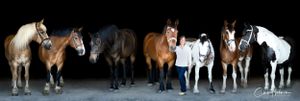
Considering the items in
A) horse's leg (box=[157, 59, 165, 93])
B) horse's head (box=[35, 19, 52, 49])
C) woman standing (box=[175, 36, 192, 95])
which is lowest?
horse's leg (box=[157, 59, 165, 93])

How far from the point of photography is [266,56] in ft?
38.0

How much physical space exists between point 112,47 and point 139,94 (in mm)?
1336

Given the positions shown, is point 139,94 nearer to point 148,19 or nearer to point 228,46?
point 228,46

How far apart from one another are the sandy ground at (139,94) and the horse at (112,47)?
0.53 m

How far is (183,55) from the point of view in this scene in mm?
11453

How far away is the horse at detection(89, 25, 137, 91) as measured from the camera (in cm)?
1180

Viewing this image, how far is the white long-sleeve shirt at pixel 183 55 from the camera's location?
1141cm

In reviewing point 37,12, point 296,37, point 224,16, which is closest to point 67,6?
point 37,12

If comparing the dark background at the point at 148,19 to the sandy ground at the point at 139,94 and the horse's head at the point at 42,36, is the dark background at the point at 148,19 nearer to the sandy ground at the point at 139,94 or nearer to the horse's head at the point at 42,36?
the sandy ground at the point at 139,94

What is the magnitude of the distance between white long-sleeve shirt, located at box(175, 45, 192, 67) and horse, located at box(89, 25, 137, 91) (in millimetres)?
1573

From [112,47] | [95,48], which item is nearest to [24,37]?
[95,48]

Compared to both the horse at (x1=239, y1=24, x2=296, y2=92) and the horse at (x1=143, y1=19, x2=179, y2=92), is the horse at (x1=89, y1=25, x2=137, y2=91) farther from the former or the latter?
the horse at (x1=239, y1=24, x2=296, y2=92)

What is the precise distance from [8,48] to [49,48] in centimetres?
115

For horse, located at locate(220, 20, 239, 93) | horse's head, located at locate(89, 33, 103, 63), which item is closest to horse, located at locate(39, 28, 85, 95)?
horse's head, located at locate(89, 33, 103, 63)
